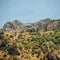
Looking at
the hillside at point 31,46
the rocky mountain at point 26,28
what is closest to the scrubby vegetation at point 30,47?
the hillside at point 31,46

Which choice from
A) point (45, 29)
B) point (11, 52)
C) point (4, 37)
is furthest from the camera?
Answer: point (45, 29)

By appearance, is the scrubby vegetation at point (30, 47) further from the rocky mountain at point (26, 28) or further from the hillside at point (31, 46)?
the rocky mountain at point (26, 28)

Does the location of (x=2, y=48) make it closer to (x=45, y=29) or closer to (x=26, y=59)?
(x=26, y=59)

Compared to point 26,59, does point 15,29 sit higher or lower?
higher

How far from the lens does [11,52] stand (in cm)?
9500

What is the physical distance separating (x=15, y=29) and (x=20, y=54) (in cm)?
6022

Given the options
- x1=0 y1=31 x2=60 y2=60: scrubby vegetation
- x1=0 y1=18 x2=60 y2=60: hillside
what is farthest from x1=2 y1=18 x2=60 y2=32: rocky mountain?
x1=0 y1=31 x2=60 y2=60: scrubby vegetation

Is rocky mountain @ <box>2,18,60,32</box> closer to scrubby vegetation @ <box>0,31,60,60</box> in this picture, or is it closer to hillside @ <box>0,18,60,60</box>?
hillside @ <box>0,18,60,60</box>

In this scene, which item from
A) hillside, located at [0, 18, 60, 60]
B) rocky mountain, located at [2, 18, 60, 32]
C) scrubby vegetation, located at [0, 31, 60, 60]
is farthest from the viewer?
rocky mountain, located at [2, 18, 60, 32]

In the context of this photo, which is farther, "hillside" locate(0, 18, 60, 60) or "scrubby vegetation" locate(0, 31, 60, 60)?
"hillside" locate(0, 18, 60, 60)

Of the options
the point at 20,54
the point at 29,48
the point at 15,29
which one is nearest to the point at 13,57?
the point at 20,54

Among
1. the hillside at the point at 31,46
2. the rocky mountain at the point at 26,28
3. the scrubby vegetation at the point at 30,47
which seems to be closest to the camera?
the scrubby vegetation at the point at 30,47

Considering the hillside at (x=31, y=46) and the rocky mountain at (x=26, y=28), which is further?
the rocky mountain at (x=26, y=28)

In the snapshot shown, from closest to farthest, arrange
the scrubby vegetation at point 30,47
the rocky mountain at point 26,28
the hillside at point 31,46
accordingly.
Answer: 1. the scrubby vegetation at point 30,47
2. the hillside at point 31,46
3. the rocky mountain at point 26,28
